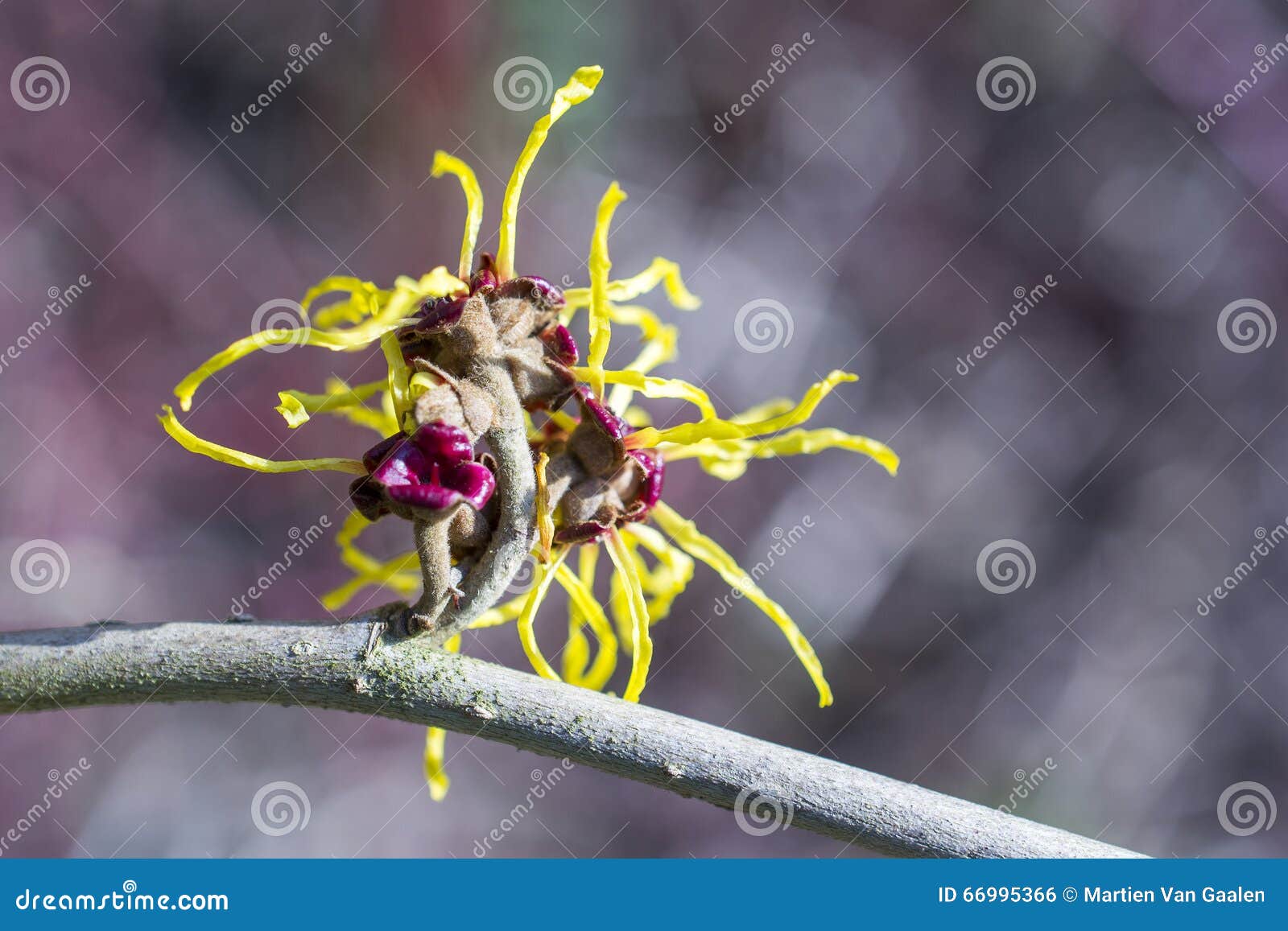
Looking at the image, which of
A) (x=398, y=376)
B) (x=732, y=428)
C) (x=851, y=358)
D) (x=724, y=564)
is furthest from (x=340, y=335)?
(x=851, y=358)

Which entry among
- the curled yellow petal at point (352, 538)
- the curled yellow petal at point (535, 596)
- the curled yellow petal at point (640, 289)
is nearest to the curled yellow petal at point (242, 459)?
the curled yellow petal at point (352, 538)

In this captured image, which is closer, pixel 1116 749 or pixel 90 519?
pixel 90 519

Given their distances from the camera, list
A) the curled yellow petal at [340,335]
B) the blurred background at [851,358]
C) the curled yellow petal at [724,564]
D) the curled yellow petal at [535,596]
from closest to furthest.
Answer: the curled yellow petal at [340,335] → the curled yellow petal at [535,596] → the curled yellow petal at [724,564] → the blurred background at [851,358]

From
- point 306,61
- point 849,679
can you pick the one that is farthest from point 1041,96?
point 306,61

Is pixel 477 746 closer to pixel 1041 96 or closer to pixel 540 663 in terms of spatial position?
pixel 540 663

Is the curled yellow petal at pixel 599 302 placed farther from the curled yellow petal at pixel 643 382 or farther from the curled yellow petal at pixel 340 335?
the curled yellow petal at pixel 340 335

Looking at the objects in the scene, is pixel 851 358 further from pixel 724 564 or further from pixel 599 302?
pixel 599 302

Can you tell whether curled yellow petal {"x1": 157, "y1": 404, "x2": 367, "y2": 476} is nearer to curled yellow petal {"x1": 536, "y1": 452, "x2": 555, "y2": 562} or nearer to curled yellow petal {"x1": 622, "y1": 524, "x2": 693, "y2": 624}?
curled yellow petal {"x1": 536, "y1": 452, "x2": 555, "y2": 562}
